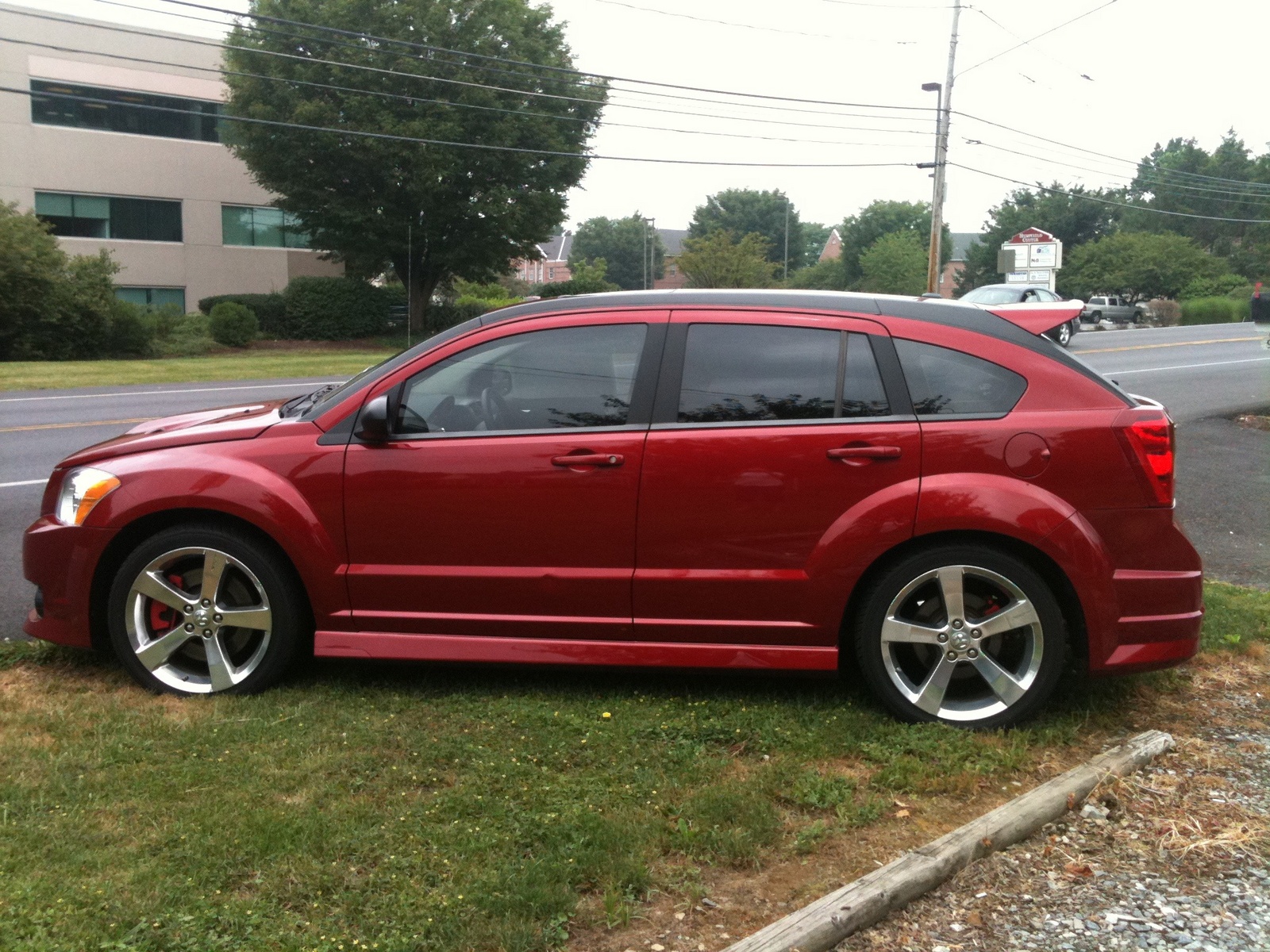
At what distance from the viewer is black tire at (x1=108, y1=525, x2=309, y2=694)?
4.73m

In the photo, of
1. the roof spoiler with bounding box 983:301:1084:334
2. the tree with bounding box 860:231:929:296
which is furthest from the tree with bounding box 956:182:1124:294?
the roof spoiler with bounding box 983:301:1084:334

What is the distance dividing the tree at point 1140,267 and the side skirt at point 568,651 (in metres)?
68.3

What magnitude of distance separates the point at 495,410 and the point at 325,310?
34555 mm

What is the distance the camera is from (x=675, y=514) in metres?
4.55

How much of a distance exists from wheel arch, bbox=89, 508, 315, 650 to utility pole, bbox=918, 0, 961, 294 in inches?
1246

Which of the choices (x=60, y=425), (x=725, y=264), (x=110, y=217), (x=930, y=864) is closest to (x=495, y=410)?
(x=930, y=864)

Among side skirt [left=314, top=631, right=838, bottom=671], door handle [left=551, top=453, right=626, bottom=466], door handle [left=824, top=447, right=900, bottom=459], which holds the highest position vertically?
door handle [left=824, top=447, right=900, bottom=459]

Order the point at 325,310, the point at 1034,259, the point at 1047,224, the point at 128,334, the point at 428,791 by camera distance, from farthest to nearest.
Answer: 1. the point at 1047,224
2. the point at 1034,259
3. the point at 325,310
4. the point at 128,334
5. the point at 428,791

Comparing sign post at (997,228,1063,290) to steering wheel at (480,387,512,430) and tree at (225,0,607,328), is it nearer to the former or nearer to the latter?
tree at (225,0,607,328)

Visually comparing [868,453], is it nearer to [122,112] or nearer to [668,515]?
[668,515]

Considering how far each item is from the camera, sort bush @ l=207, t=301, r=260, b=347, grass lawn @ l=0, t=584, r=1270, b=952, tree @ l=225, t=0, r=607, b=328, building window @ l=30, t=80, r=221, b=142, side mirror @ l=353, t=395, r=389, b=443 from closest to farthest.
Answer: grass lawn @ l=0, t=584, r=1270, b=952, side mirror @ l=353, t=395, r=389, b=443, bush @ l=207, t=301, r=260, b=347, tree @ l=225, t=0, r=607, b=328, building window @ l=30, t=80, r=221, b=142

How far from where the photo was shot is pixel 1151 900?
3.28 m

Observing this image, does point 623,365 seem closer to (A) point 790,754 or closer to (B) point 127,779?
(A) point 790,754

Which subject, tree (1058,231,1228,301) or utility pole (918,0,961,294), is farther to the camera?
tree (1058,231,1228,301)
